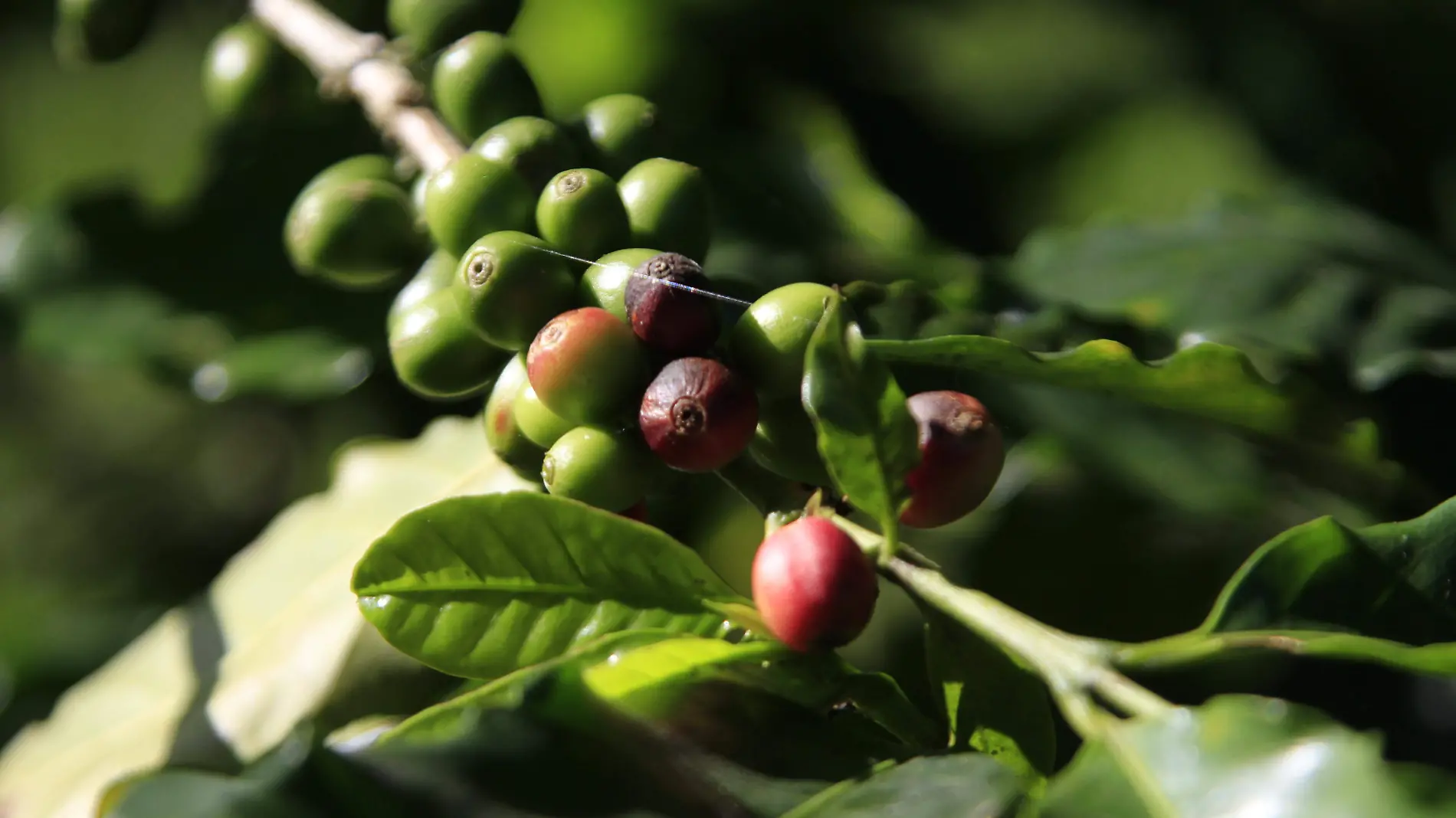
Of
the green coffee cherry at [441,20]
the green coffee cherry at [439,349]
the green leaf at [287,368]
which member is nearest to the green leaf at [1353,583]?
the green coffee cherry at [439,349]

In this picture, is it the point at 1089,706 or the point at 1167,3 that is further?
the point at 1167,3

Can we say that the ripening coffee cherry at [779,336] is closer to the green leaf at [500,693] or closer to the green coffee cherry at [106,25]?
the green leaf at [500,693]

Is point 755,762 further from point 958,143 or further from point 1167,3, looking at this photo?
point 1167,3

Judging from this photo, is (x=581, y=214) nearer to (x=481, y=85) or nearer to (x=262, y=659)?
(x=481, y=85)

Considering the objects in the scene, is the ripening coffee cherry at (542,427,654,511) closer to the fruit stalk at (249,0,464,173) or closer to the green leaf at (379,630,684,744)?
the green leaf at (379,630,684,744)

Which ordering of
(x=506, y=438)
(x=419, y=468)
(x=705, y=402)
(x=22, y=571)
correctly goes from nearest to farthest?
(x=705, y=402)
(x=506, y=438)
(x=419, y=468)
(x=22, y=571)

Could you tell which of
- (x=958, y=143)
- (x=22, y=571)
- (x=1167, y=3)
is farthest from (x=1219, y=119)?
(x=22, y=571)

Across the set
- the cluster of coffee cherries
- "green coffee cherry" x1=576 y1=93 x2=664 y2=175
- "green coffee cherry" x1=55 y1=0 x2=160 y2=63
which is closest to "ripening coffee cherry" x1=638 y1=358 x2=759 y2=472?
the cluster of coffee cherries
